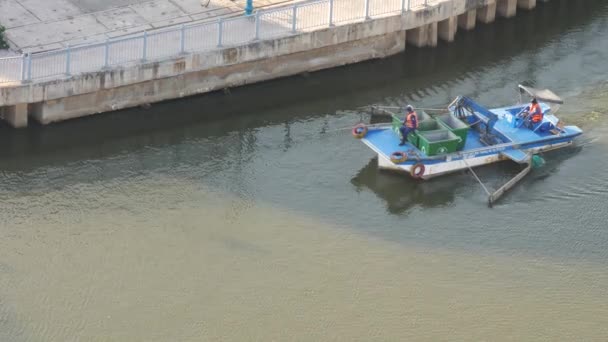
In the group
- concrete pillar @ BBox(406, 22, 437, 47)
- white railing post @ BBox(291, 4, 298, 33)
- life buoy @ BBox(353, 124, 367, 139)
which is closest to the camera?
life buoy @ BBox(353, 124, 367, 139)

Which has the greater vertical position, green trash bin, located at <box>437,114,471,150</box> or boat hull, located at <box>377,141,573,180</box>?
green trash bin, located at <box>437,114,471,150</box>

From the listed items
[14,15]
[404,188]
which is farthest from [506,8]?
[14,15]

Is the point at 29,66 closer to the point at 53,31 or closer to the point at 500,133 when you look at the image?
the point at 53,31

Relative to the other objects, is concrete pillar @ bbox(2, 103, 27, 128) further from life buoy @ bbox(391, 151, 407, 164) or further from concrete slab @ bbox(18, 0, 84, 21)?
life buoy @ bbox(391, 151, 407, 164)

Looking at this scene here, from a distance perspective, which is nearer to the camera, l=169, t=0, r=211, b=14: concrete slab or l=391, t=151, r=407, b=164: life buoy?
l=391, t=151, r=407, b=164: life buoy

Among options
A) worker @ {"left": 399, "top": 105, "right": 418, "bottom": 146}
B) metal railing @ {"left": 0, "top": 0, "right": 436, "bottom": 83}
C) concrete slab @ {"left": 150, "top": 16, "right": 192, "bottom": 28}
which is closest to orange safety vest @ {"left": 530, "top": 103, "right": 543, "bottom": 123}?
worker @ {"left": 399, "top": 105, "right": 418, "bottom": 146}
